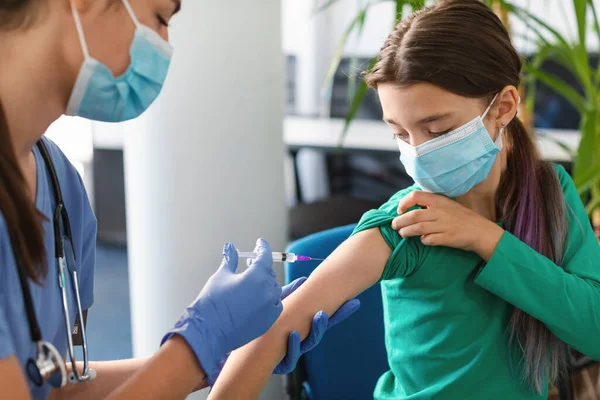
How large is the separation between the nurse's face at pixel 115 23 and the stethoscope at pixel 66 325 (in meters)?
0.23

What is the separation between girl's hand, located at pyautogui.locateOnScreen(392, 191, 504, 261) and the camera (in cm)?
125

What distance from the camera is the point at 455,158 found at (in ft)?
4.14

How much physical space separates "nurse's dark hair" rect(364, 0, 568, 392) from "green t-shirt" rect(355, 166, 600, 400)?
0.03 metres

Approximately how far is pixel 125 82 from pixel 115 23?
0.27 ft

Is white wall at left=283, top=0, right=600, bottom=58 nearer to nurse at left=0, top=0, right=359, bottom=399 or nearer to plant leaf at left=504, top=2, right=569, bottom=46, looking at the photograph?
plant leaf at left=504, top=2, right=569, bottom=46

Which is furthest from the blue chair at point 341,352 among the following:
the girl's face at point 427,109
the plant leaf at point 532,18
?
the plant leaf at point 532,18

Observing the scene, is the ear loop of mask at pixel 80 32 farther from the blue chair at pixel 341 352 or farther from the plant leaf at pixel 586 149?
the plant leaf at pixel 586 149

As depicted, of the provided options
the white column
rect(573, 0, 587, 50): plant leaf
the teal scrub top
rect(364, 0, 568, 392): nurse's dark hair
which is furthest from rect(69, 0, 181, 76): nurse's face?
rect(573, 0, 587, 50): plant leaf

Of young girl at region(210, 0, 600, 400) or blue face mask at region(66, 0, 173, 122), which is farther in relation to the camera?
young girl at region(210, 0, 600, 400)

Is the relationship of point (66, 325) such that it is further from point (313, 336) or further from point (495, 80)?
point (495, 80)

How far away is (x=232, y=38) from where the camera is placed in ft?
5.62

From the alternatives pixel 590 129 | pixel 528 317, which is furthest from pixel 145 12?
→ pixel 590 129

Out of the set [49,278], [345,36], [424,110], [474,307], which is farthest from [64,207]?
[345,36]

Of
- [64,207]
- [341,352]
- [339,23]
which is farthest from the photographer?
[339,23]
